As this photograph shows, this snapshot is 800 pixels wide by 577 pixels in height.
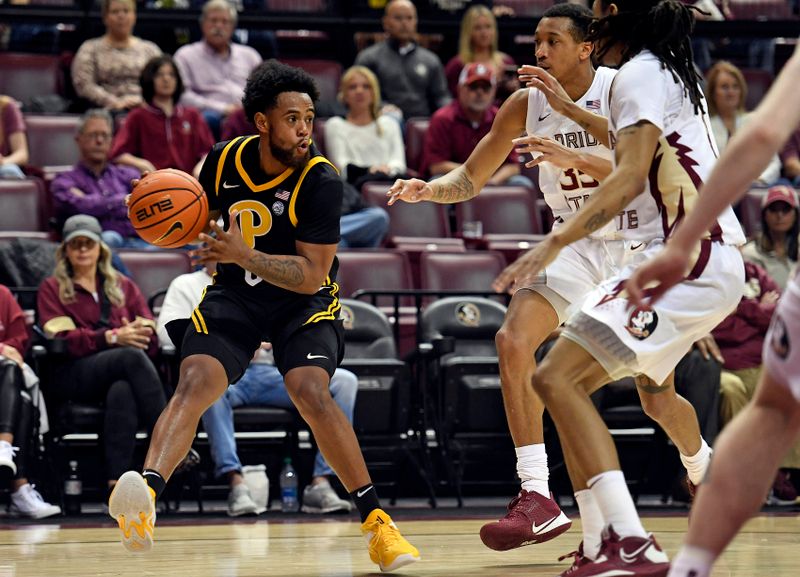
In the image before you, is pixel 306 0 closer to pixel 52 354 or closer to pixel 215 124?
pixel 215 124

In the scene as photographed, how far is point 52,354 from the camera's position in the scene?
296 inches

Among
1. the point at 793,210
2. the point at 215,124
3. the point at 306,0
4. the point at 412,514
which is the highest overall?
the point at 306,0

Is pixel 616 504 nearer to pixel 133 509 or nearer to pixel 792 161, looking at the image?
pixel 133 509

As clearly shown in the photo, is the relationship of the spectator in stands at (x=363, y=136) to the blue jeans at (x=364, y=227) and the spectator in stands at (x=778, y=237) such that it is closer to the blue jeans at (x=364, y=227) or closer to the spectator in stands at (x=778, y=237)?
the blue jeans at (x=364, y=227)

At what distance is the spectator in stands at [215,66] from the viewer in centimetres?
1050

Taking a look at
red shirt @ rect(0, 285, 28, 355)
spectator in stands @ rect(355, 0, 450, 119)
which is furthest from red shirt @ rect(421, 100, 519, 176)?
red shirt @ rect(0, 285, 28, 355)

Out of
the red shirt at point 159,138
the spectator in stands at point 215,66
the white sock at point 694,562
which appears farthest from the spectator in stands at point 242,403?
the white sock at point 694,562

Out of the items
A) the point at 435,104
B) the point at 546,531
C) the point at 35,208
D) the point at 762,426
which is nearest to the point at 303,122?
the point at 546,531

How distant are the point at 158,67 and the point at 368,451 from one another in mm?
3610

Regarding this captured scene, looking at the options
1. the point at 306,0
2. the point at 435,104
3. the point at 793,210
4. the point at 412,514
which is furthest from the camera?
the point at 306,0

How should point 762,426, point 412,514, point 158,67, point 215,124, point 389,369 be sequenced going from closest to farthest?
1. point 762,426
2. point 412,514
3. point 389,369
4. point 158,67
5. point 215,124

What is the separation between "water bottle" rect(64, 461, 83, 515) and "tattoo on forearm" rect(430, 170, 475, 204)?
11.3 ft

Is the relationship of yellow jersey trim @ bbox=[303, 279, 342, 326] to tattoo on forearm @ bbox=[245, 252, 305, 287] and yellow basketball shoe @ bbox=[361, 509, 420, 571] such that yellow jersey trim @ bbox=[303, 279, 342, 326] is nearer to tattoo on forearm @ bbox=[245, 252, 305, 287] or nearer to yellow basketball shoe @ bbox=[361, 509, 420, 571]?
tattoo on forearm @ bbox=[245, 252, 305, 287]

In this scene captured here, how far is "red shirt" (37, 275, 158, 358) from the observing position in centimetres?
759
